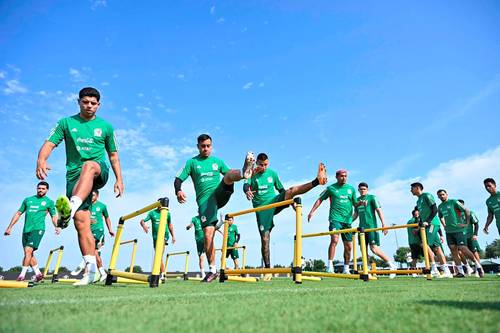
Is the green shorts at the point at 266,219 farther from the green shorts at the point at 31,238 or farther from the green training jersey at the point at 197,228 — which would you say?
the green shorts at the point at 31,238

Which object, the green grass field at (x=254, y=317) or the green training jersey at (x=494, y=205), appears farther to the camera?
the green training jersey at (x=494, y=205)

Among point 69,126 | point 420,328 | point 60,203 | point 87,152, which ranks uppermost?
point 69,126

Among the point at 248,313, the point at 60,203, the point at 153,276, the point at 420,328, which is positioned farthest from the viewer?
the point at 153,276

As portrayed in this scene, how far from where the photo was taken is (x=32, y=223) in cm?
873

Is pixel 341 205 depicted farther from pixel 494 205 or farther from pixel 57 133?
pixel 57 133

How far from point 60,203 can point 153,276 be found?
4.00ft

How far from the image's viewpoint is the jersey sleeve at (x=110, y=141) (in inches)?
171

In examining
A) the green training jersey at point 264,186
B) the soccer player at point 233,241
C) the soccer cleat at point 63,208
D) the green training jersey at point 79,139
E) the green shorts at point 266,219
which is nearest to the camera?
the soccer cleat at point 63,208

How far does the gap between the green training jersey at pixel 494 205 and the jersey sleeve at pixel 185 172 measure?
25.5ft

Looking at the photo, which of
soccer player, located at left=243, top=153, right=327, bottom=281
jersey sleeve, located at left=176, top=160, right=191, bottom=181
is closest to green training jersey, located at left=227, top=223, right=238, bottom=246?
soccer player, located at left=243, top=153, right=327, bottom=281

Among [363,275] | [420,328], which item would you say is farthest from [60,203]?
[363,275]

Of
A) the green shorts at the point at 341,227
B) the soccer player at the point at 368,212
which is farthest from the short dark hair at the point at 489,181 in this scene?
the green shorts at the point at 341,227

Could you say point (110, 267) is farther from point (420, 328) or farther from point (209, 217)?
point (420, 328)

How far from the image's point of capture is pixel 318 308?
1.97 meters
